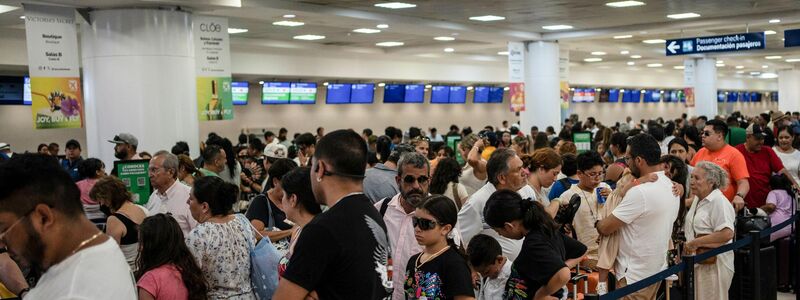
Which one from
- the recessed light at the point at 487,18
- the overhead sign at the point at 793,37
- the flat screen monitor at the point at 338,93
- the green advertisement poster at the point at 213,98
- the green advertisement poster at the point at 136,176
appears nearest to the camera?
the green advertisement poster at the point at 136,176

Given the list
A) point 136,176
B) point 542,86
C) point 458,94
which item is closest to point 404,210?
point 136,176

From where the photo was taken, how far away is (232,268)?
4492 mm

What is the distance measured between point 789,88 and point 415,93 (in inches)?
883

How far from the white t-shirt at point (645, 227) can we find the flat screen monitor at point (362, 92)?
790 inches

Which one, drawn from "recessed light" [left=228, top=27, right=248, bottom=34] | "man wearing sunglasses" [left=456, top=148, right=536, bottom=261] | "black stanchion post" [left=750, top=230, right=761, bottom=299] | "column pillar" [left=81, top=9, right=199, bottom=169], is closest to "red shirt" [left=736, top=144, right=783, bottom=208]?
"black stanchion post" [left=750, top=230, right=761, bottom=299]

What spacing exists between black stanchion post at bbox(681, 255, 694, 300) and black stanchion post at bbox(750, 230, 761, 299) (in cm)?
125

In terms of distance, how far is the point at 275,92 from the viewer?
2291cm

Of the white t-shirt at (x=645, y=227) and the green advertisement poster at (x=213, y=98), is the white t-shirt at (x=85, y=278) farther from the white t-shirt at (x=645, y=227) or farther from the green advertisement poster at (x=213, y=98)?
the green advertisement poster at (x=213, y=98)

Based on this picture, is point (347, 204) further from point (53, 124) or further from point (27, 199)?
point (53, 124)

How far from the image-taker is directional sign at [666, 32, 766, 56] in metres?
18.7

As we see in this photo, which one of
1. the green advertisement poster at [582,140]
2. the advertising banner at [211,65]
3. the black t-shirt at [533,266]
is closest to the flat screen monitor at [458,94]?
the green advertisement poster at [582,140]

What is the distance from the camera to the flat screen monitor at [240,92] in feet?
72.0

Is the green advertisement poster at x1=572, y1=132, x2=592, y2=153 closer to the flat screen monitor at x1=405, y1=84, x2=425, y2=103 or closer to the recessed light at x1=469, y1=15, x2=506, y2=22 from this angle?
the recessed light at x1=469, y1=15, x2=506, y2=22

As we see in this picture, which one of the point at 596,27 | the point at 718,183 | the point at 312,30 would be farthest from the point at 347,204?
the point at 596,27
